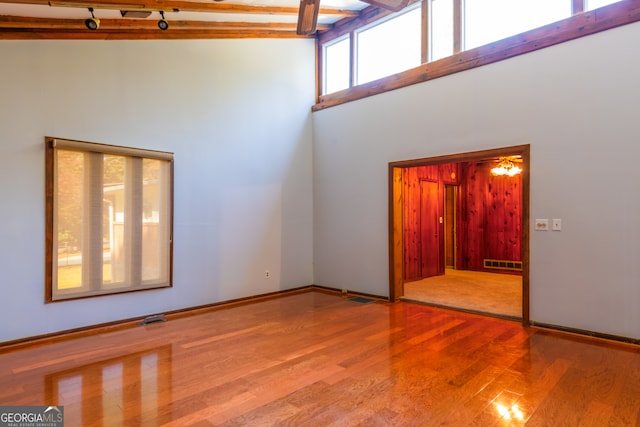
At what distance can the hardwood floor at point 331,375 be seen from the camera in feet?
7.43

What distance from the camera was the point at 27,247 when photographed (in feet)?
11.6

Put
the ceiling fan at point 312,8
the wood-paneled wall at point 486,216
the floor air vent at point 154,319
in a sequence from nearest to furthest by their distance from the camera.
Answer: the ceiling fan at point 312,8 < the floor air vent at point 154,319 < the wood-paneled wall at point 486,216

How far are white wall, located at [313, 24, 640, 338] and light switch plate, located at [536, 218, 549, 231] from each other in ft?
0.15

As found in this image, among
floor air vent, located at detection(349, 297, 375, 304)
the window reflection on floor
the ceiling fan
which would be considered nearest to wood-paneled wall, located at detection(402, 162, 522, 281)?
floor air vent, located at detection(349, 297, 375, 304)

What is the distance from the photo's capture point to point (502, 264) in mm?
7859

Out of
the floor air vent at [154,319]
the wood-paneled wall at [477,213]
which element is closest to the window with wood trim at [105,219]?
the floor air vent at [154,319]

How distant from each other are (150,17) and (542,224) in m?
4.84

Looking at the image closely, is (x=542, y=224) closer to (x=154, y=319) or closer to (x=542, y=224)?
(x=542, y=224)

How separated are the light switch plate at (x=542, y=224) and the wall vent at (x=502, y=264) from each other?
4117 mm

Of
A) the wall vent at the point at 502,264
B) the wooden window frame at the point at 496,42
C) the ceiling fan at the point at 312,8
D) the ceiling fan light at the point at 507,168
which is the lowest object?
the wall vent at the point at 502,264

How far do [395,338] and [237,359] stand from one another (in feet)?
5.13

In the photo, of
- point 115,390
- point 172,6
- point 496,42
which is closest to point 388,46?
point 496,42

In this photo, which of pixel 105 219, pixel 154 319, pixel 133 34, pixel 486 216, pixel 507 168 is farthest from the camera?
pixel 486 216

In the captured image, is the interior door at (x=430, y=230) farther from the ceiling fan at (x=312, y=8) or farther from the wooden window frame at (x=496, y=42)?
the ceiling fan at (x=312, y=8)
